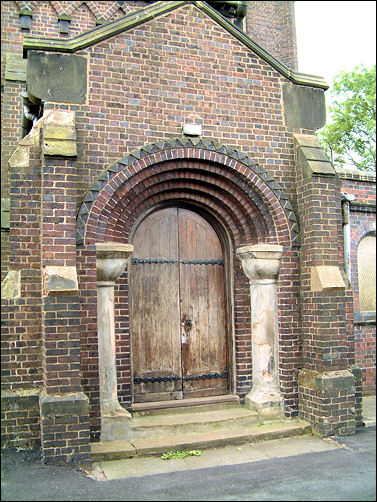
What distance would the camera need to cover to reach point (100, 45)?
6664 mm

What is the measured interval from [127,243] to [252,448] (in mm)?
3150

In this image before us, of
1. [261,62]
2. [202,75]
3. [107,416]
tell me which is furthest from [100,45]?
[107,416]

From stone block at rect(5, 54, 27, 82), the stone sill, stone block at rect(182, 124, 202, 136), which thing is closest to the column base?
the stone sill

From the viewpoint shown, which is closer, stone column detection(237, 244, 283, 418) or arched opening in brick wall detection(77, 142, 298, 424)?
arched opening in brick wall detection(77, 142, 298, 424)

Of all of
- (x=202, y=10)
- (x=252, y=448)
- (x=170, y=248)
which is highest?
(x=202, y=10)

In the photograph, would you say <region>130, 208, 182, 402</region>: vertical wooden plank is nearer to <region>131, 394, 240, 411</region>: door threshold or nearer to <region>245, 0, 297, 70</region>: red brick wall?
<region>131, 394, 240, 411</region>: door threshold

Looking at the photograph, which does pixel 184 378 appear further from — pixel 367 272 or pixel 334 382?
pixel 367 272

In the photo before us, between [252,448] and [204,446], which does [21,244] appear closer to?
[204,446]

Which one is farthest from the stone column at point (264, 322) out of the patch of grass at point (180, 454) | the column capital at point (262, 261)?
the patch of grass at point (180, 454)

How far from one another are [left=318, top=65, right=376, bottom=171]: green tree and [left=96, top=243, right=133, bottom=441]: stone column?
11.3 metres

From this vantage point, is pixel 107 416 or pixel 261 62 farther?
pixel 261 62

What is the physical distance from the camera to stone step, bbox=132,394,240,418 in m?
6.82

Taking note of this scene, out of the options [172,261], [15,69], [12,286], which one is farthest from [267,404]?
[15,69]

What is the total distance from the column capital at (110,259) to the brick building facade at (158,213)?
0.02m
